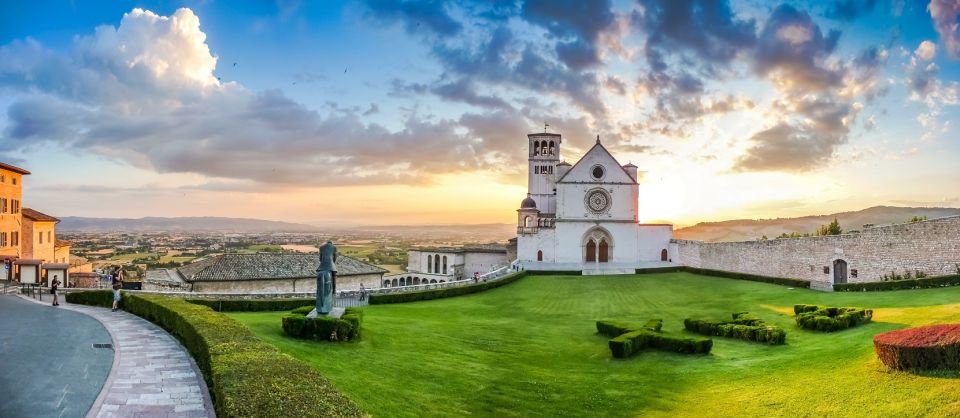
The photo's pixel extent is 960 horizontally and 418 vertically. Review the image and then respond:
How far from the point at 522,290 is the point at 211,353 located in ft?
92.2

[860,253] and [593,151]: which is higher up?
[593,151]

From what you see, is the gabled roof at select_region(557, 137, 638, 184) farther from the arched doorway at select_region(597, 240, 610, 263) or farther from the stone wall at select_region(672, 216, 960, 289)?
the stone wall at select_region(672, 216, 960, 289)

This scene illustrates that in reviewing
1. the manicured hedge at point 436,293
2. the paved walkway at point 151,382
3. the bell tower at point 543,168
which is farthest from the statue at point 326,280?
the bell tower at point 543,168

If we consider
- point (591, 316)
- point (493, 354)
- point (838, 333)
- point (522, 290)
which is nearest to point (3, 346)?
point (493, 354)

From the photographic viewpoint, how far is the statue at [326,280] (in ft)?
59.2

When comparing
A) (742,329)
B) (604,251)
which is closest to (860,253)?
(742,329)

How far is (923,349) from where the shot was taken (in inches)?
420

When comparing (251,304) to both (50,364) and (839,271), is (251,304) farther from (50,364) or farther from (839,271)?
(839,271)

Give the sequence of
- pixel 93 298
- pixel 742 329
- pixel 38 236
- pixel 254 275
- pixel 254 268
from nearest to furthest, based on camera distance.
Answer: pixel 742 329, pixel 93 298, pixel 254 275, pixel 254 268, pixel 38 236

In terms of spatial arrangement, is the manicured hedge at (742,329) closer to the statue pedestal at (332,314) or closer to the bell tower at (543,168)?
the statue pedestal at (332,314)

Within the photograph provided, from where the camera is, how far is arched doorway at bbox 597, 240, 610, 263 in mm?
54406

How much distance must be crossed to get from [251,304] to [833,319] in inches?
882

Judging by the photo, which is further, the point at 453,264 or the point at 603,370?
the point at 453,264

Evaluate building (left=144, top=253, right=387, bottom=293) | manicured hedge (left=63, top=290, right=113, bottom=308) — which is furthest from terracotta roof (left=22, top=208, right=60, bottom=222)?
manicured hedge (left=63, top=290, right=113, bottom=308)
